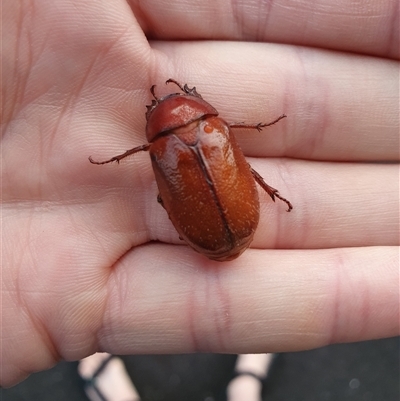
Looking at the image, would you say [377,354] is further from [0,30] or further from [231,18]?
[0,30]

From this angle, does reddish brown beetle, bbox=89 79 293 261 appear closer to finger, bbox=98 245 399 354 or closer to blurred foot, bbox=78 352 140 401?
finger, bbox=98 245 399 354

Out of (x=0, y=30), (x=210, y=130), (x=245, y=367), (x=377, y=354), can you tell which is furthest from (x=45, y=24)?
(x=377, y=354)

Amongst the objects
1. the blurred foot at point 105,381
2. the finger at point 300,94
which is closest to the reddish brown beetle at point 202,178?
the finger at point 300,94

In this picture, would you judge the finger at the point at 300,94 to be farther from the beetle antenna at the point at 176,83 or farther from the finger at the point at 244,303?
the finger at the point at 244,303

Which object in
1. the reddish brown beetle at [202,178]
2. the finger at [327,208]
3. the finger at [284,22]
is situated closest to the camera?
the reddish brown beetle at [202,178]

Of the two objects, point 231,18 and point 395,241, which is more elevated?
point 231,18
